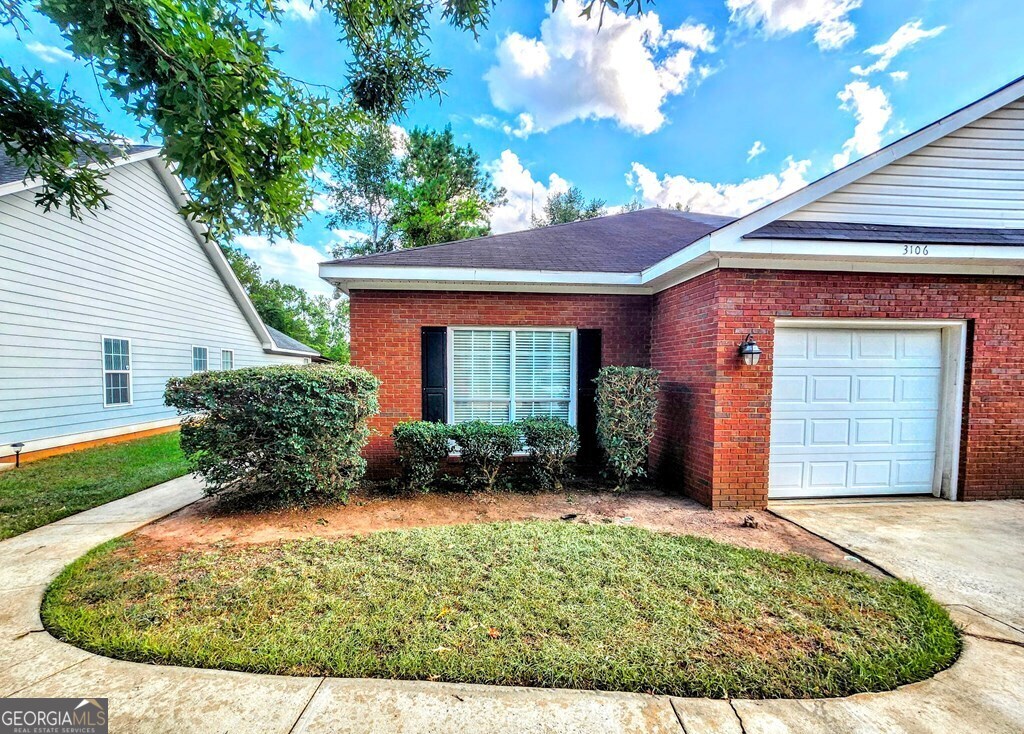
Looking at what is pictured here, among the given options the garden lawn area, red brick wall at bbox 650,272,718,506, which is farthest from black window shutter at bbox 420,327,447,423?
red brick wall at bbox 650,272,718,506

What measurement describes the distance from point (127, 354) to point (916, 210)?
14.9 meters

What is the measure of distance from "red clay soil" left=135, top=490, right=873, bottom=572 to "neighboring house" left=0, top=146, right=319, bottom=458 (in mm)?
5646

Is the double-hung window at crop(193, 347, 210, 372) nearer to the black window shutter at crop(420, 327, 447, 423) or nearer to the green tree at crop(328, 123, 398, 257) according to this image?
the black window shutter at crop(420, 327, 447, 423)

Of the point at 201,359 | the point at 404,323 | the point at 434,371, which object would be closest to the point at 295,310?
the point at 201,359

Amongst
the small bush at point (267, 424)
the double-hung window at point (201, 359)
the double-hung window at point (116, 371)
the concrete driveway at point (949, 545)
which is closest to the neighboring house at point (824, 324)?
the concrete driveway at point (949, 545)

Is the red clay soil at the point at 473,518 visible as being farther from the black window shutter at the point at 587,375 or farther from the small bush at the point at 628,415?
the black window shutter at the point at 587,375

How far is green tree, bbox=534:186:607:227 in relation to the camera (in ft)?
82.7

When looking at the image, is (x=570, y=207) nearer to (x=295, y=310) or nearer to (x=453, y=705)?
(x=295, y=310)

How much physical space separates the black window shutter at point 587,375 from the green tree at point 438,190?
15493 millimetres

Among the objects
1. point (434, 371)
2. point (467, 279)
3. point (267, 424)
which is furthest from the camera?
point (434, 371)

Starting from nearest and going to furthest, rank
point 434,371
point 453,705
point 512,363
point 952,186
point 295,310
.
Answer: point 453,705 → point 952,186 → point 434,371 → point 512,363 → point 295,310

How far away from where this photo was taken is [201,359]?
1164cm

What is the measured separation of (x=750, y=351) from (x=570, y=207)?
77.1 ft

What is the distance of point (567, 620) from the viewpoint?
252cm
